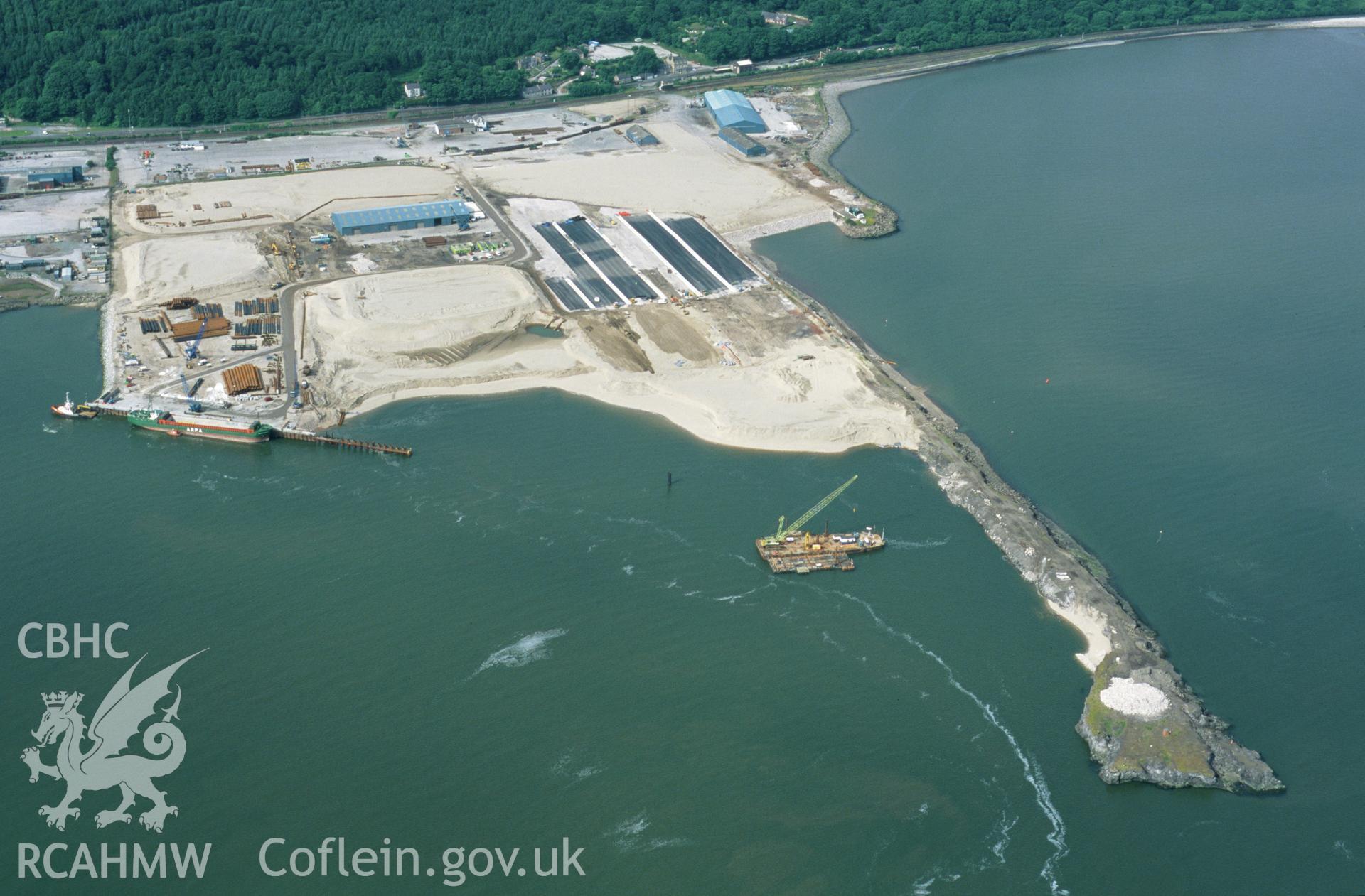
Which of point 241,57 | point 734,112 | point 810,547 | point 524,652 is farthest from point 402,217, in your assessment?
point 524,652

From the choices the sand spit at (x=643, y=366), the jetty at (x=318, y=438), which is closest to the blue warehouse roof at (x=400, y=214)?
the sand spit at (x=643, y=366)

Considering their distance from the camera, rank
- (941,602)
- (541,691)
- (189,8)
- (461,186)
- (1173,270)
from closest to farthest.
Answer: (541,691) < (941,602) < (1173,270) < (461,186) < (189,8)

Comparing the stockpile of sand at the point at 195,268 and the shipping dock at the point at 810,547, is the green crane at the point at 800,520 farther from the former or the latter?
the stockpile of sand at the point at 195,268

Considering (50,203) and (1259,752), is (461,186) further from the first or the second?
(1259,752)

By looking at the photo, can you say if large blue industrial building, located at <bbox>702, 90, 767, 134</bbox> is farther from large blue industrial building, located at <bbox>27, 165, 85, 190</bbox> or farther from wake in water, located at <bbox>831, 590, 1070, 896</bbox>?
wake in water, located at <bbox>831, 590, 1070, 896</bbox>

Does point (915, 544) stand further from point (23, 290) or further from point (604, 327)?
point (23, 290)

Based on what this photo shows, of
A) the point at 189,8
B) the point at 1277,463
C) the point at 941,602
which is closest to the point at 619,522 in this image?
the point at 941,602
